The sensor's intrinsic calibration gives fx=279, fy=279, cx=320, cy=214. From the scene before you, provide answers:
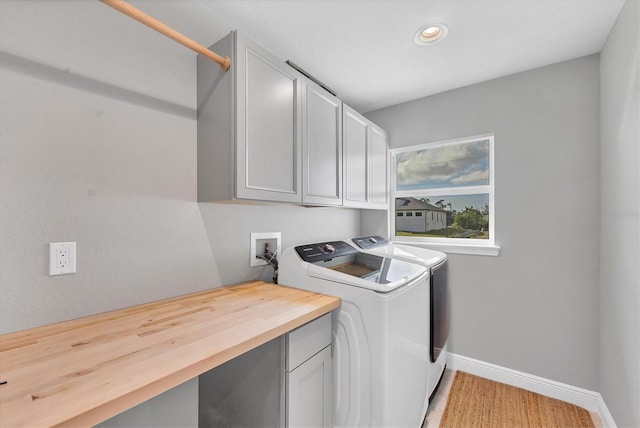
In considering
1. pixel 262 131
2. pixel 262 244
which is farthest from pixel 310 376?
pixel 262 131

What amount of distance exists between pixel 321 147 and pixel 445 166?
1.30m

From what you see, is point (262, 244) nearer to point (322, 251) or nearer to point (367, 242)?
point (322, 251)

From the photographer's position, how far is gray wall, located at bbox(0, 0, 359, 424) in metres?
0.97

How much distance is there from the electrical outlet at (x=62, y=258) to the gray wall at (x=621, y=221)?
7.89ft

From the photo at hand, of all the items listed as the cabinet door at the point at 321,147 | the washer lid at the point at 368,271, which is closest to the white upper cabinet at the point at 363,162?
the cabinet door at the point at 321,147

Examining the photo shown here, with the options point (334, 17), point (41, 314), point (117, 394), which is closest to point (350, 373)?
point (117, 394)

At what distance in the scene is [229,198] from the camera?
1.31 m

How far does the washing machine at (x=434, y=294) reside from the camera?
Result: 1.80 m

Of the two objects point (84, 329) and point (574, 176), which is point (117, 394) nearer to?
point (84, 329)

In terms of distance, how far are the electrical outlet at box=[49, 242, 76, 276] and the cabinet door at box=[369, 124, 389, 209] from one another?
194 cm

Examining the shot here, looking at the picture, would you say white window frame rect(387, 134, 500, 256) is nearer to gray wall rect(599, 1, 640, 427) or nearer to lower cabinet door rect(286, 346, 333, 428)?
gray wall rect(599, 1, 640, 427)

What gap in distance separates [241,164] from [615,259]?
6.83 feet

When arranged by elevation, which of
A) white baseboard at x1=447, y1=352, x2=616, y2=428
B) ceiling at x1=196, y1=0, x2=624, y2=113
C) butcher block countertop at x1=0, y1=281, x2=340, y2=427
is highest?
ceiling at x1=196, y1=0, x2=624, y2=113

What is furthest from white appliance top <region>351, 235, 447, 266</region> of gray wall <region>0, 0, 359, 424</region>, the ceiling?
the ceiling
